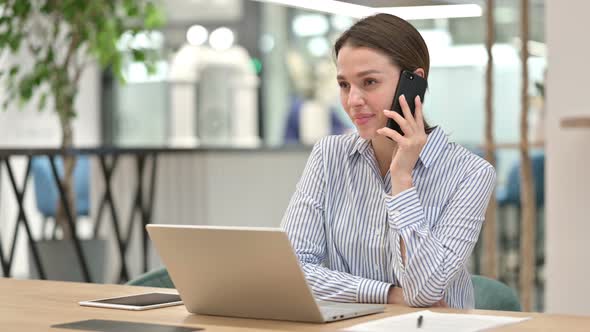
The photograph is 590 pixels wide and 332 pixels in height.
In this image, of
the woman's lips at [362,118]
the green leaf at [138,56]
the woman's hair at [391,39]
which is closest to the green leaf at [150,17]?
the green leaf at [138,56]

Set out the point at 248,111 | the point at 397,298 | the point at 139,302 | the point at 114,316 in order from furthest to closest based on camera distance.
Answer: the point at 248,111
the point at 397,298
the point at 139,302
the point at 114,316

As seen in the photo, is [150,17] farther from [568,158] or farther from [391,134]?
[391,134]

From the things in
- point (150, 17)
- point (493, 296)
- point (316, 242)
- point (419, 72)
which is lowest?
point (493, 296)

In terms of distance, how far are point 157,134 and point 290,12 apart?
5.08ft

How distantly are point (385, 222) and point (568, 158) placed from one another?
163 cm

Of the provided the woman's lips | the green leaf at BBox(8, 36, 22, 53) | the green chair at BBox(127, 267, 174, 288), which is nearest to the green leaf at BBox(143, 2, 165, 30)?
the green leaf at BBox(8, 36, 22, 53)

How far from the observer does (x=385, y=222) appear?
2.41 meters

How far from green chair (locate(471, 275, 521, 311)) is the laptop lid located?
68 centimetres

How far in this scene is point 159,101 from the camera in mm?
8883

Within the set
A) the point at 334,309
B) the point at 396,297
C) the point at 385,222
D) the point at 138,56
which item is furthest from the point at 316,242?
the point at 138,56

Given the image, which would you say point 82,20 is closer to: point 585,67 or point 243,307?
point 585,67

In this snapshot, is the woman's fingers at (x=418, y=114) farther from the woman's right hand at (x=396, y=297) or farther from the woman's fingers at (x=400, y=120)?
the woman's right hand at (x=396, y=297)

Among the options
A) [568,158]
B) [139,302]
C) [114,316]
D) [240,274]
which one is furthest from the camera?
[568,158]

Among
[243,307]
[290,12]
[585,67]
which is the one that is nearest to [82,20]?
[585,67]
